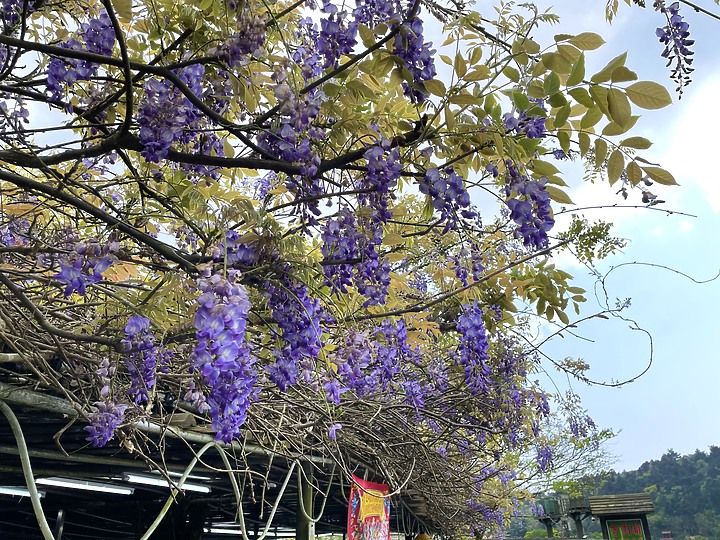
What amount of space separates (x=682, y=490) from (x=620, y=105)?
36898 mm

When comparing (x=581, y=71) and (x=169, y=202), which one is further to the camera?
(x=169, y=202)

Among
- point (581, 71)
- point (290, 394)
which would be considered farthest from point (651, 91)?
point (290, 394)

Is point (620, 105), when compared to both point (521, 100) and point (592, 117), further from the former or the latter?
point (521, 100)

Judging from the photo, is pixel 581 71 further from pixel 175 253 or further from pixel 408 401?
pixel 408 401

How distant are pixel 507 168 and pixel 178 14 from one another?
87 cm

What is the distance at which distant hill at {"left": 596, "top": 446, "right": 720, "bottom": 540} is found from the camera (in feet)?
97.9

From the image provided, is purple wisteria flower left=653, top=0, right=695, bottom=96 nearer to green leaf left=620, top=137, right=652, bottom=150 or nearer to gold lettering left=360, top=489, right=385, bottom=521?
green leaf left=620, top=137, right=652, bottom=150

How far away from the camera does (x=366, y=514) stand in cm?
294

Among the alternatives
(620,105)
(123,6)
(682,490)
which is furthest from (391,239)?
(682,490)

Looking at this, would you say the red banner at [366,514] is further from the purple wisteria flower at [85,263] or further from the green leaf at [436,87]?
the green leaf at [436,87]

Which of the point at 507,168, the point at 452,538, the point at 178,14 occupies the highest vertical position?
the point at 178,14

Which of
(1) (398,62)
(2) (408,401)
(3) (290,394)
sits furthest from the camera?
(2) (408,401)

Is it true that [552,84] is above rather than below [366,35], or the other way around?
below

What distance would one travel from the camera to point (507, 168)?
4.02 ft
